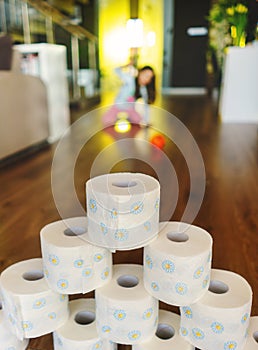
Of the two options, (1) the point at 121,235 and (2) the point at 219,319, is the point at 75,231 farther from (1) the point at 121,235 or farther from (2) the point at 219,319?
(2) the point at 219,319

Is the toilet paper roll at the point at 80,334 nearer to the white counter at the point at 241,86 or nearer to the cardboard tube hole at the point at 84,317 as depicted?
the cardboard tube hole at the point at 84,317

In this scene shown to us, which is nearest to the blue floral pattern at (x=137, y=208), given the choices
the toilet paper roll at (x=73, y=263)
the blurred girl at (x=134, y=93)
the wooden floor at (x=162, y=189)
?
the toilet paper roll at (x=73, y=263)

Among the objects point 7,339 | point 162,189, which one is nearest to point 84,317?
point 7,339

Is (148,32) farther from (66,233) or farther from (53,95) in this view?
(66,233)

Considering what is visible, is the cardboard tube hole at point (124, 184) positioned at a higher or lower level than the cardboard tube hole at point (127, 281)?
higher

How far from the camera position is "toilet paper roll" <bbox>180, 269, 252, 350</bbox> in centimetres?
68

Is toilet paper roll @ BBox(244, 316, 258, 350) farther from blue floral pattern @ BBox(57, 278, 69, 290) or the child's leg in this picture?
the child's leg

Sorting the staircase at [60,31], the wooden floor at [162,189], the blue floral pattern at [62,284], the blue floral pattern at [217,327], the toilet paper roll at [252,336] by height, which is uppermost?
the staircase at [60,31]

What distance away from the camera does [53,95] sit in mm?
2850

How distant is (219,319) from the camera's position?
2.25 ft

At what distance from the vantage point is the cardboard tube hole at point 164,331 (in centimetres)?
78

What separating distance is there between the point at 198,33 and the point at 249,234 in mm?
7243

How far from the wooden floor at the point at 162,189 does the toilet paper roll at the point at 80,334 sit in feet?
0.25

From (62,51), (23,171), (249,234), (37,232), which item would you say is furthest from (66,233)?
(62,51)
